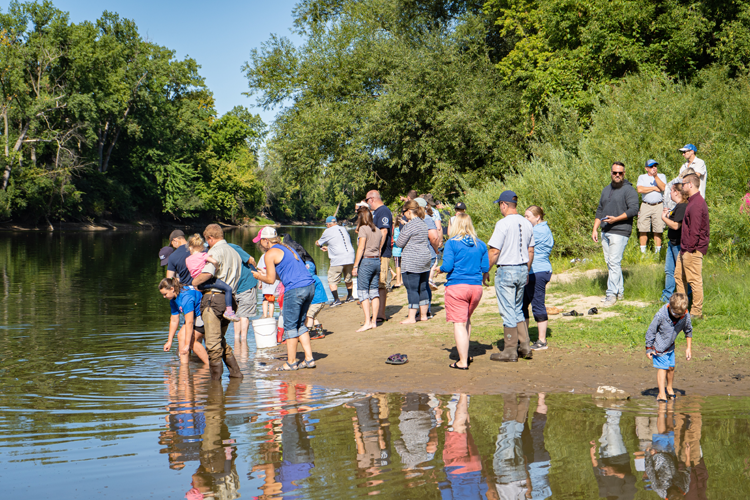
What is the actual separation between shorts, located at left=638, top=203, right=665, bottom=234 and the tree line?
4884cm

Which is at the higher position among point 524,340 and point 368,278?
point 368,278

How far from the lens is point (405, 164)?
29219mm

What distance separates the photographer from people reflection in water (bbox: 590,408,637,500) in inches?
171

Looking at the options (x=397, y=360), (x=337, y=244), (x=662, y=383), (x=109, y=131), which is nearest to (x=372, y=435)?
(x=397, y=360)

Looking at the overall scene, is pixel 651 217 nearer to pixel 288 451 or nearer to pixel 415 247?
pixel 415 247

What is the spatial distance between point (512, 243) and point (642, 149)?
1018 centimetres

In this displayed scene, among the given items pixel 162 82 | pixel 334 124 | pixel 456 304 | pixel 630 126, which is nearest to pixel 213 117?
pixel 162 82

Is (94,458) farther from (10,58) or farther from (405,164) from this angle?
(10,58)

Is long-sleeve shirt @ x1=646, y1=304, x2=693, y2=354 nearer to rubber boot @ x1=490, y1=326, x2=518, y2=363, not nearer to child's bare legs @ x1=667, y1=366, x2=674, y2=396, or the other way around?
child's bare legs @ x1=667, y1=366, x2=674, y2=396

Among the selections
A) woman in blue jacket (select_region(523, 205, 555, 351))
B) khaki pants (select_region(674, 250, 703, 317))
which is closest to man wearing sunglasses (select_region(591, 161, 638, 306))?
khaki pants (select_region(674, 250, 703, 317))

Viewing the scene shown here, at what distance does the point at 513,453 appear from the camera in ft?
16.7

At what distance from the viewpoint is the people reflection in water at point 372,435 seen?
4.89 meters

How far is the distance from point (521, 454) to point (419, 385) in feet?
7.83

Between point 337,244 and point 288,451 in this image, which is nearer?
point 288,451
